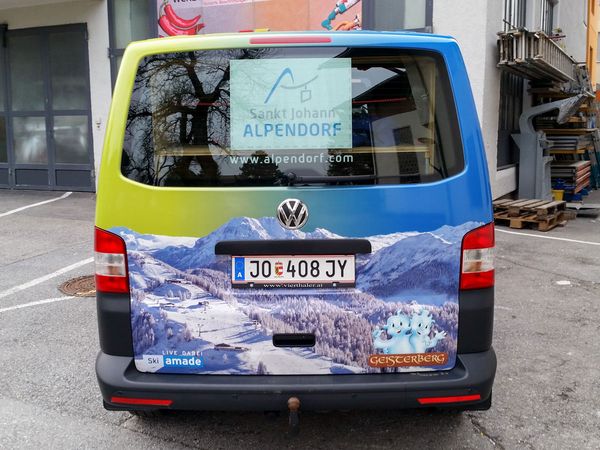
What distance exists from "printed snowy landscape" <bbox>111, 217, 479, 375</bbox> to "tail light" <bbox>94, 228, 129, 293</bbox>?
0.04 m

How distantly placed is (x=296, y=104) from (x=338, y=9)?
26.8 ft

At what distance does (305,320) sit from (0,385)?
2.38 metres

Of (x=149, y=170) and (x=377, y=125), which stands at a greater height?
(x=377, y=125)

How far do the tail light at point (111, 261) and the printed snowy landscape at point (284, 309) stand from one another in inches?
1.4

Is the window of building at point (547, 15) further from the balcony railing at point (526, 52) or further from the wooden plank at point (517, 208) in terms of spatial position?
the wooden plank at point (517, 208)

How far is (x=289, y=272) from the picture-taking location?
8.86 ft

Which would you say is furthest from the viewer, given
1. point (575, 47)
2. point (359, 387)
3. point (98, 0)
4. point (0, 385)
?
point (575, 47)

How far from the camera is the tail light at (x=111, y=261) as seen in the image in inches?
108

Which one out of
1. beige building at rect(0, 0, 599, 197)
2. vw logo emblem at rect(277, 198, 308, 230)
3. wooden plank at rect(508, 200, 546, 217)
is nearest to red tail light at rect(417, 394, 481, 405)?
vw logo emblem at rect(277, 198, 308, 230)

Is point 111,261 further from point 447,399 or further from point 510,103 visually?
point 510,103

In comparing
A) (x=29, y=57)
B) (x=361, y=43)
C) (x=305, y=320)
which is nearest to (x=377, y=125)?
(x=361, y=43)

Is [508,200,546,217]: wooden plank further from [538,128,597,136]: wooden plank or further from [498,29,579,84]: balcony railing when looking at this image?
[538,128,597,136]: wooden plank

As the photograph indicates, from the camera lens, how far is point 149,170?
275 cm

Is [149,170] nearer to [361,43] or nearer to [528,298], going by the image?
[361,43]
